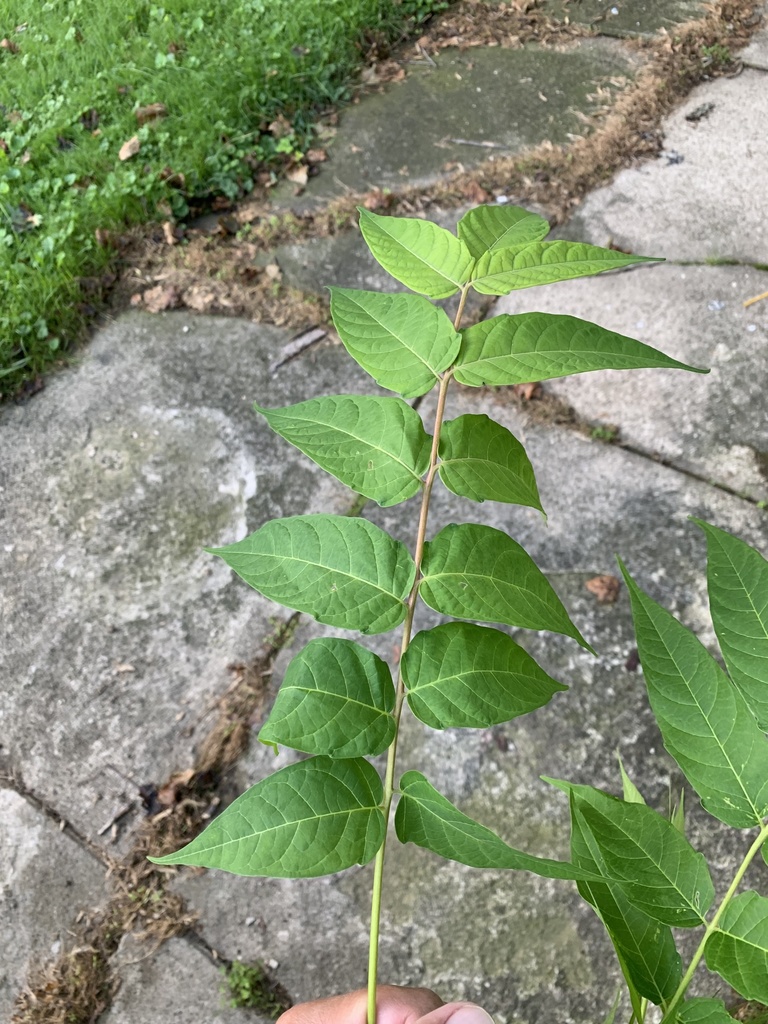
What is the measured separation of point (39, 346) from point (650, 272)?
245 centimetres

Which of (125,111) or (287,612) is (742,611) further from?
A: (125,111)

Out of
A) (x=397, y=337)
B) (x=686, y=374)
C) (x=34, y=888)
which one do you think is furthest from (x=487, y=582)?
(x=686, y=374)

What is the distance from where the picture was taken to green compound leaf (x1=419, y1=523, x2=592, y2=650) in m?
0.90

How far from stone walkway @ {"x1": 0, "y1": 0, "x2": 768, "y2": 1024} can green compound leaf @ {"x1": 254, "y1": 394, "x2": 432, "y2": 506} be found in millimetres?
1471

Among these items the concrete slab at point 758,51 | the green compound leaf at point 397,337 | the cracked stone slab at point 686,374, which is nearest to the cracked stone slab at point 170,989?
the green compound leaf at point 397,337

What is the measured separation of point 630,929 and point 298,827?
1.38ft

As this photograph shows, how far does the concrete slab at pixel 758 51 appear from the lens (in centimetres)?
390

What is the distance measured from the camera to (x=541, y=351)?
902mm

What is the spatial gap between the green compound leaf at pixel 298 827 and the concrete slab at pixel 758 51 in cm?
430

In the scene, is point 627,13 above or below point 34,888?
above

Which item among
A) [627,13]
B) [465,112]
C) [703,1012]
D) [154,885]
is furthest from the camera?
[627,13]

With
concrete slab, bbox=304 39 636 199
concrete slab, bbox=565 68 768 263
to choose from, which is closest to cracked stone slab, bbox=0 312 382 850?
concrete slab, bbox=304 39 636 199

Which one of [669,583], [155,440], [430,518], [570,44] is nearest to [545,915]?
[669,583]

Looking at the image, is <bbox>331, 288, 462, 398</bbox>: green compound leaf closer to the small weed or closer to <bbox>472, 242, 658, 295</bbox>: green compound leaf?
<bbox>472, 242, 658, 295</bbox>: green compound leaf
